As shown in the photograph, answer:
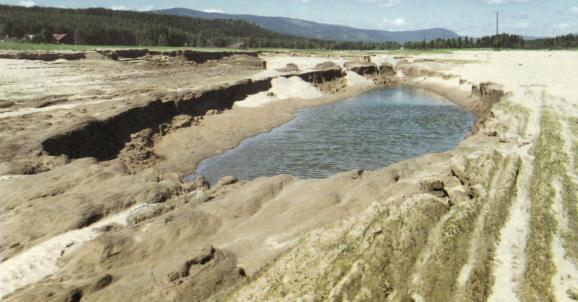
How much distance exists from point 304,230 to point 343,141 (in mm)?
20160

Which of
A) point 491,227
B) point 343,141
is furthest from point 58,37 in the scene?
point 491,227

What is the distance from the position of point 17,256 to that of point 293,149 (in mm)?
19440

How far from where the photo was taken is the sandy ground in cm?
1011

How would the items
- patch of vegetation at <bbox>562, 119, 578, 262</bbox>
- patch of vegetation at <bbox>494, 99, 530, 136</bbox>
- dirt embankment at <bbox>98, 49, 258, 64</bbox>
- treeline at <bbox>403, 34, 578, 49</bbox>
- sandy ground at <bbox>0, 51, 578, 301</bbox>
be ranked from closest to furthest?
sandy ground at <bbox>0, 51, 578, 301</bbox>, patch of vegetation at <bbox>562, 119, 578, 262</bbox>, patch of vegetation at <bbox>494, 99, 530, 136</bbox>, dirt embankment at <bbox>98, 49, 258, 64</bbox>, treeline at <bbox>403, 34, 578, 49</bbox>

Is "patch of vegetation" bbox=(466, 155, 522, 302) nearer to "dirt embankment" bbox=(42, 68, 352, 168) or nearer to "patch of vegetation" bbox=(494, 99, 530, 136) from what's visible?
"patch of vegetation" bbox=(494, 99, 530, 136)

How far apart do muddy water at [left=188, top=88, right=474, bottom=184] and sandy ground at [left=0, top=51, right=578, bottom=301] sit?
589cm

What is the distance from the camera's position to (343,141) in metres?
32.3

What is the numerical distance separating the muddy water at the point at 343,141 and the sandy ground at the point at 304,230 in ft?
19.3

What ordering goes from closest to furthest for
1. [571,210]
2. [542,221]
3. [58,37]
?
[542,221] < [571,210] < [58,37]

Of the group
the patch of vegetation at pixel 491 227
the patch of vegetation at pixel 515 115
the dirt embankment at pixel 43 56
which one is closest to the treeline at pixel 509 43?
the patch of vegetation at pixel 515 115

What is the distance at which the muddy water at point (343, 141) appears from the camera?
2547 centimetres

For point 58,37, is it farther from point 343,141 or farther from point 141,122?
point 343,141

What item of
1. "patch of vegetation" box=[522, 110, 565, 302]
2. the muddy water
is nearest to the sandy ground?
"patch of vegetation" box=[522, 110, 565, 302]

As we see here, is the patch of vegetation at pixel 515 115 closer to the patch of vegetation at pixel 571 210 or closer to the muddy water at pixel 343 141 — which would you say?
the muddy water at pixel 343 141
